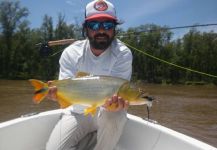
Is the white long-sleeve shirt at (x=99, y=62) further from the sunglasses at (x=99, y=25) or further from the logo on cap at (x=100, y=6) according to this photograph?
the logo on cap at (x=100, y=6)

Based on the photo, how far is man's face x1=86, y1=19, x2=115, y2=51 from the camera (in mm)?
4066

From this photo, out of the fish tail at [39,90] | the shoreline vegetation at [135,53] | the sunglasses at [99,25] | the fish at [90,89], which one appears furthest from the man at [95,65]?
the shoreline vegetation at [135,53]

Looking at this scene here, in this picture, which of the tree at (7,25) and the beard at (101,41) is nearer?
the beard at (101,41)

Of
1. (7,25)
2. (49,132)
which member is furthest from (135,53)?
(49,132)

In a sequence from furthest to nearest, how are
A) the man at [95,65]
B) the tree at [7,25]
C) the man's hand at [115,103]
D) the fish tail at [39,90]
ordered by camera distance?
the tree at [7,25] → the man at [95,65] → the man's hand at [115,103] → the fish tail at [39,90]

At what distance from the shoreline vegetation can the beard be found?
46.2 metres

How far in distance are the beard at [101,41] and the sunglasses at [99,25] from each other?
0.09 meters

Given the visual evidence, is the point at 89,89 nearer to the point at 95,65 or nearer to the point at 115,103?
the point at 115,103

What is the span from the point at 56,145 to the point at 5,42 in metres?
55.9

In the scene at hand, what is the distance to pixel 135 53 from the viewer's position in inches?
2534

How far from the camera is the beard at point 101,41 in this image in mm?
4129

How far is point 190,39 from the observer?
6362 centimetres

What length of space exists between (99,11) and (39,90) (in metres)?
1.44

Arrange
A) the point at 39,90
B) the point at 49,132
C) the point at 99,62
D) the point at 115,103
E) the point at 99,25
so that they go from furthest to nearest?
the point at 49,132 → the point at 99,62 → the point at 99,25 → the point at 115,103 → the point at 39,90
